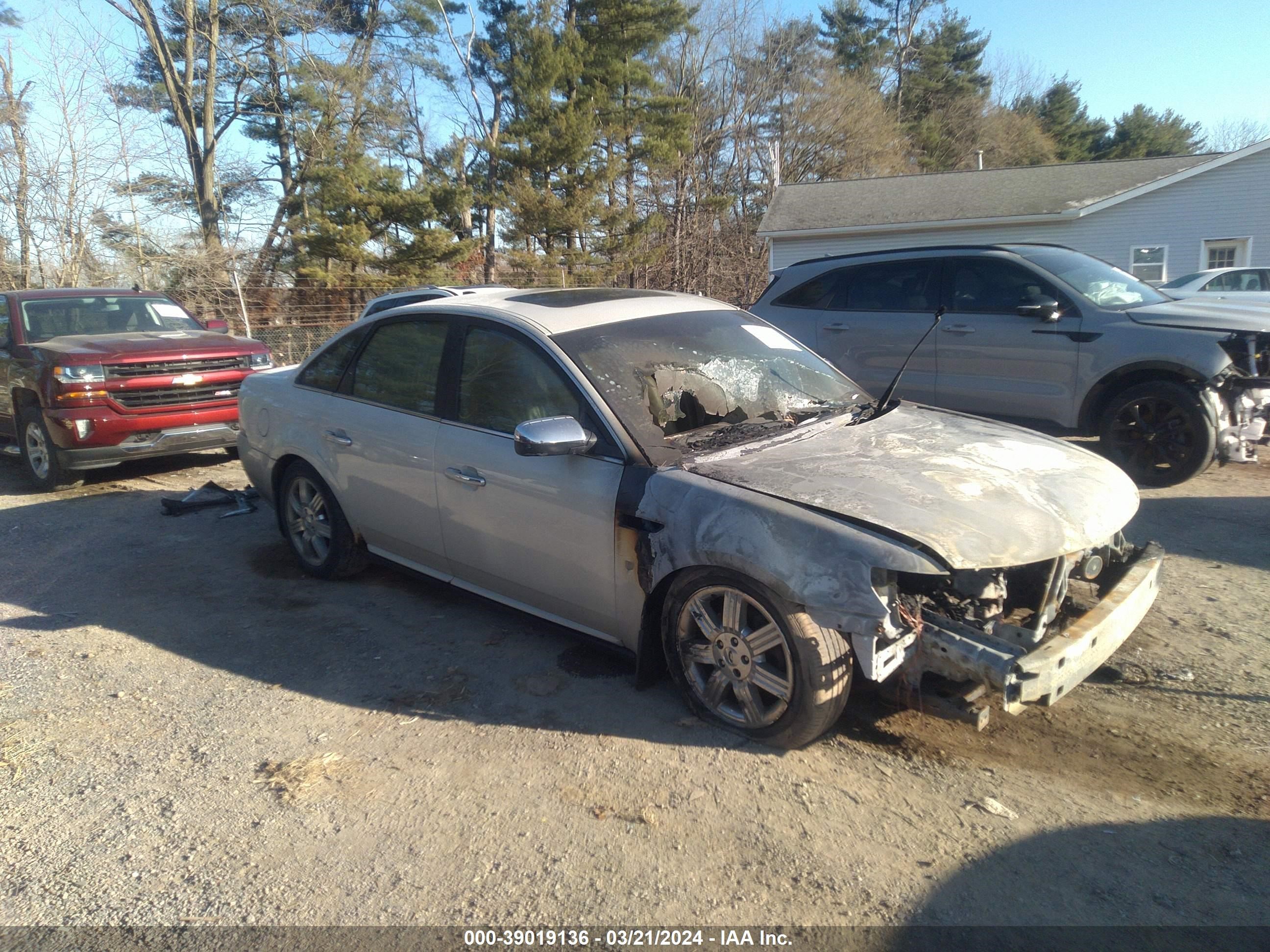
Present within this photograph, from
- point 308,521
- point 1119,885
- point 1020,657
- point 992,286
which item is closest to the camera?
point 1119,885

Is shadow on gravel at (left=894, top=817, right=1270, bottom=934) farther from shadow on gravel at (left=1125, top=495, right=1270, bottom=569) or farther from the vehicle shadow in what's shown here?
shadow on gravel at (left=1125, top=495, right=1270, bottom=569)

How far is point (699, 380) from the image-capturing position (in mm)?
4191

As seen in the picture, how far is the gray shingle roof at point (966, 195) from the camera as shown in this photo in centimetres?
2225

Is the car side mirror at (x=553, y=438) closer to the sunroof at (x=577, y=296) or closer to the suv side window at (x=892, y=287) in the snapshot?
the sunroof at (x=577, y=296)

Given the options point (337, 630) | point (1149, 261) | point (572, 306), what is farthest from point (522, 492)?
point (1149, 261)

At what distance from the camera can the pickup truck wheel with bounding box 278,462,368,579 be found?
5215mm

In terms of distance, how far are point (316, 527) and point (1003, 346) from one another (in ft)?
17.7

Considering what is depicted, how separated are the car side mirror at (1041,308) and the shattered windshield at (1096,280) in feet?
0.71

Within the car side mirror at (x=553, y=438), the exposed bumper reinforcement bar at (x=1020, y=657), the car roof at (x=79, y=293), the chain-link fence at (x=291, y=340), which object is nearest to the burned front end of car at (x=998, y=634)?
the exposed bumper reinforcement bar at (x=1020, y=657)

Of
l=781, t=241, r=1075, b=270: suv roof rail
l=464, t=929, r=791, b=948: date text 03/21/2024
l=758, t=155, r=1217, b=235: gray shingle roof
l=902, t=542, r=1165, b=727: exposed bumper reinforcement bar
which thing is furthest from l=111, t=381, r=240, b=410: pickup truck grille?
l=758, t=155, r=1217, b=235: gray shingle roof

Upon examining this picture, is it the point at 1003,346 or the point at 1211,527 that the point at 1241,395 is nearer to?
the point at 1211,527

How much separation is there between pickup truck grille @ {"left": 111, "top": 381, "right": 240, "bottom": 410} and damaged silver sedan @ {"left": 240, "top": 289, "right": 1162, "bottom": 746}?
369 cm

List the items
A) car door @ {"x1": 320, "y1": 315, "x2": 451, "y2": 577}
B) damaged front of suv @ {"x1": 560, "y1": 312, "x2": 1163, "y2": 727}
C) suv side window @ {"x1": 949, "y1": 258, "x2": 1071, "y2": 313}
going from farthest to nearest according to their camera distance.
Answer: suv side window @ {"x1": 949, "y1": 258, "x2": 1071, "y2": 313}
car door @ {"x1": 320, "y1": 315, "x2": 451, "y2": 577}
damaged front of suv @ {"x1": 560, "y1": 312, "x2": 1163, "y2": 727}

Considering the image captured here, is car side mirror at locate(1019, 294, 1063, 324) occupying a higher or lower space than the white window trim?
lower
